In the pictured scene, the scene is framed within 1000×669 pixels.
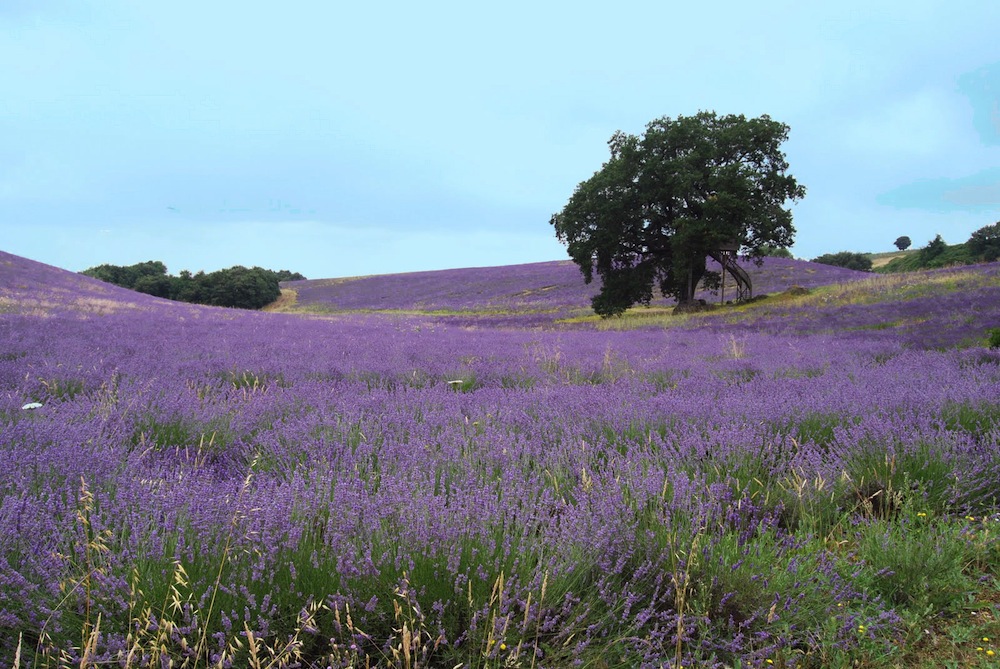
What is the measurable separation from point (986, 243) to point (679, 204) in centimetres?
3386

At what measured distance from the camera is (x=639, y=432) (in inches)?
134

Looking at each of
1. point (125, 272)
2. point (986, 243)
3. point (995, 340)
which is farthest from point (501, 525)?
point (125, 272)

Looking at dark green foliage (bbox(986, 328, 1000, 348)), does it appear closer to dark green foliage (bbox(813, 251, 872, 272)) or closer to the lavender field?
the lavender field

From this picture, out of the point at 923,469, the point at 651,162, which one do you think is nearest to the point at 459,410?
the point at 923,469

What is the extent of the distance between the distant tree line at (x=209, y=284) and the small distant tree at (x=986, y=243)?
Result: 56913 mm

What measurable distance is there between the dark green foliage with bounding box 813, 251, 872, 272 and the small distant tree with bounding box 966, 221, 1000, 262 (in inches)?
543

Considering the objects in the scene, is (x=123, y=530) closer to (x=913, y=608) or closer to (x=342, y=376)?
(x=913, y=608)

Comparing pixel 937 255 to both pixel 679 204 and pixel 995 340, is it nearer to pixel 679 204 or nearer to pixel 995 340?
pixel 679 204

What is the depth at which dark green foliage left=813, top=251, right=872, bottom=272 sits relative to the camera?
56.6m

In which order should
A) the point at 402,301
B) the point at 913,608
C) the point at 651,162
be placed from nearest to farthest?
1. the point at 913,608
2. the point at 651,162
3. the point at 402,301

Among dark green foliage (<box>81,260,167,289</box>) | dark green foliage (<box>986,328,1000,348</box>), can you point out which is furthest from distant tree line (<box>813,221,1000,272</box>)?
dark green foliage (<box>81,260,167,289</box>)

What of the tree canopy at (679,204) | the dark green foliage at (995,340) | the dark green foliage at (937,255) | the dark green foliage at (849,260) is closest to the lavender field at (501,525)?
the dark green foliage at (995,340)

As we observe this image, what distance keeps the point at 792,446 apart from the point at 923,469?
2.23 feet

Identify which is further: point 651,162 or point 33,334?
point 651,162
